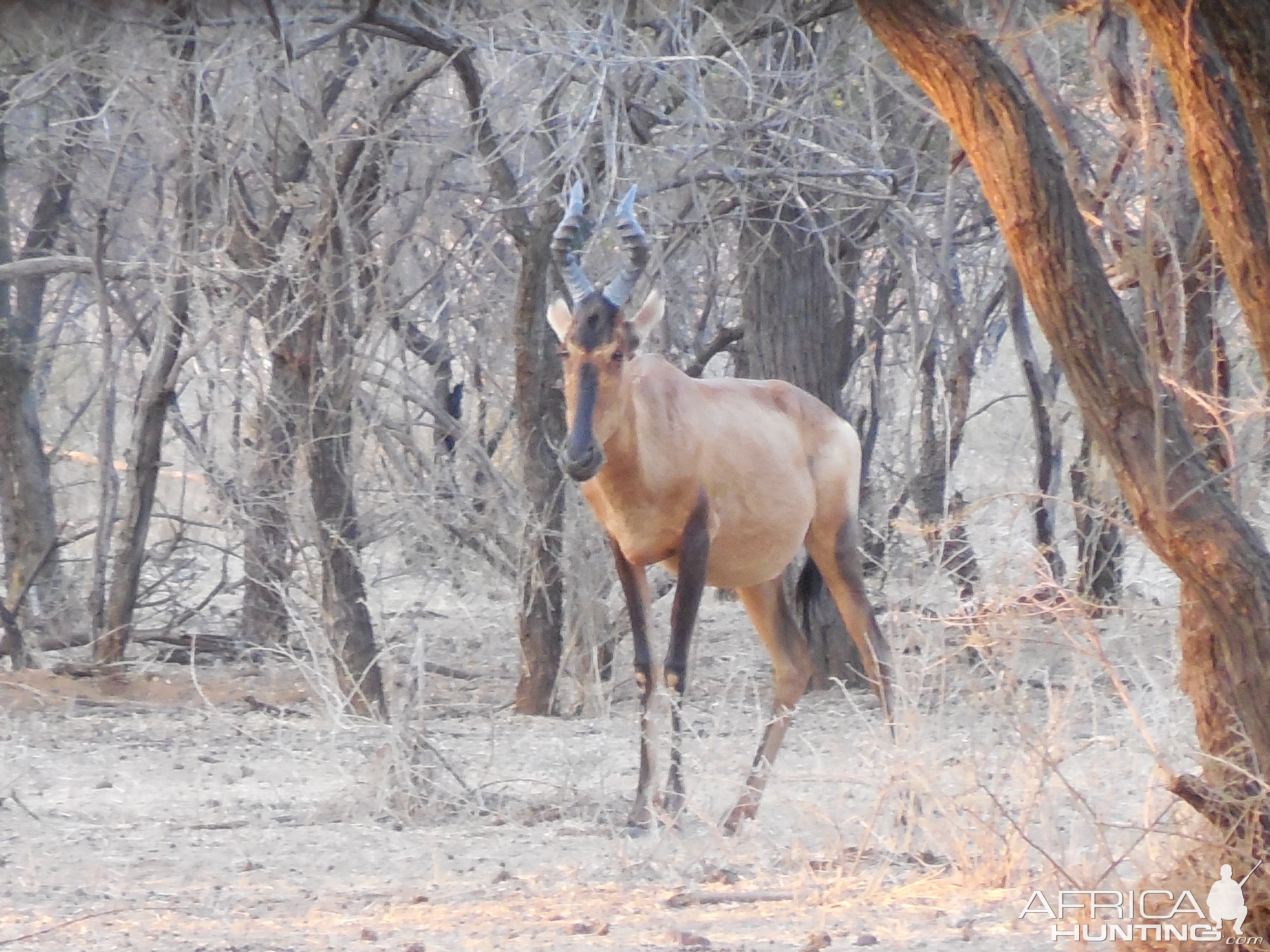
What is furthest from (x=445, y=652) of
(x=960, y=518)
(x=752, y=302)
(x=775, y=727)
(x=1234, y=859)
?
(x=1234, y=859)

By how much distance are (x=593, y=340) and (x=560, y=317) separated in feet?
1.29

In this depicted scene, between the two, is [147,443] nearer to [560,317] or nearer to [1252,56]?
[560,317]

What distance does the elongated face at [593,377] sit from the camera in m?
6.30

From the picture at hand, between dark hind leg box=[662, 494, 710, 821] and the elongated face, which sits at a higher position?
the elongated face

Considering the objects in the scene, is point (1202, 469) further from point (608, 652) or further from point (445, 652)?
point (445, 652)

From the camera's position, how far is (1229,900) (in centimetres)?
354

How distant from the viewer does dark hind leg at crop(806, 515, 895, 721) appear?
7363 millimetres

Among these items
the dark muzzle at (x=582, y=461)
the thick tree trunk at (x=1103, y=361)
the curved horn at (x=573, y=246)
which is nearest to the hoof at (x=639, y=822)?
the dark muzzle at (x=582, y=461)

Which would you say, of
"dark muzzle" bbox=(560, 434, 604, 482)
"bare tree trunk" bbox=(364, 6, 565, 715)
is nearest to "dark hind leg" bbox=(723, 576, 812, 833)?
"dark muzzle" bbox=(560, 434, 604, 482)

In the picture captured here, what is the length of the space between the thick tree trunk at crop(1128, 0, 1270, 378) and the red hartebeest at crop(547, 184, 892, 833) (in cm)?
302

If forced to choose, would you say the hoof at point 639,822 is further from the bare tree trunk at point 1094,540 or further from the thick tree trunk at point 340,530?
the thick tree trunk at point 340,530

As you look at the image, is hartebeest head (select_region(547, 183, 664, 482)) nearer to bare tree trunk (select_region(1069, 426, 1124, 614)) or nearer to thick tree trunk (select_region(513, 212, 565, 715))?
thick tree trunk (select_region(513, 212, 565, 715))

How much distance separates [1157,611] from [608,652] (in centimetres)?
433

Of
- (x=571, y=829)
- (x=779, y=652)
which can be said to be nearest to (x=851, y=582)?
(x=779, y=652)
